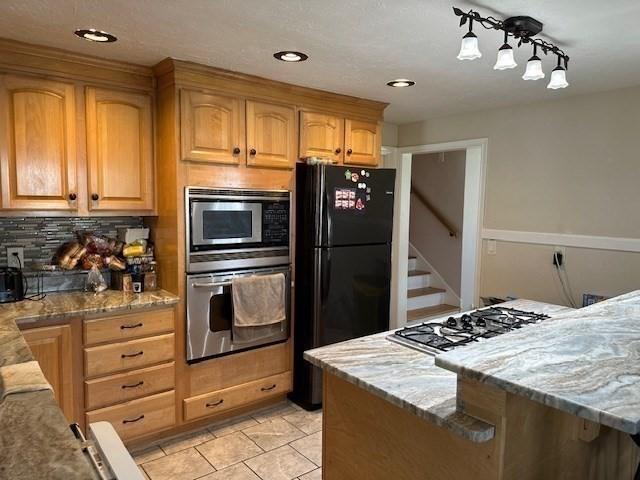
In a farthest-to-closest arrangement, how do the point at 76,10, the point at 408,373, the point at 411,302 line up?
1. the point at 411,302
2. the point at 76,10
3. the point at 408,373

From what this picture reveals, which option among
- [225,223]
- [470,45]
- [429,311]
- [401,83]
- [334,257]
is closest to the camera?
[470,45]

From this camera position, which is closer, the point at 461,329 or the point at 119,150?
the point at 461,329

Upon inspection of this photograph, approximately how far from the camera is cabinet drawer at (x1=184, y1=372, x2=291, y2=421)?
9.21 ft

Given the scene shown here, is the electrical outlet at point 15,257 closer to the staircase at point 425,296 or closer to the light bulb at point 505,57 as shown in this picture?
the light bulb at point 505,57

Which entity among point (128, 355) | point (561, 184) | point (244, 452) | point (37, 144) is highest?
point (37, 144)

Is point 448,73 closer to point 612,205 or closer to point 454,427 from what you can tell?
point 612,205

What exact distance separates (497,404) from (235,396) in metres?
2.13

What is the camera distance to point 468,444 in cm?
127

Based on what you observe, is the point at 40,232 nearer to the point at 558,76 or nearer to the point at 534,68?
the point at 534,68

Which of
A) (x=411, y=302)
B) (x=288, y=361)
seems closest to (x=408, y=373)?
(x=288, y=361)

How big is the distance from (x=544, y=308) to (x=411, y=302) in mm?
2909

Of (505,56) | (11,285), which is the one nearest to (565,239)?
(505,56)

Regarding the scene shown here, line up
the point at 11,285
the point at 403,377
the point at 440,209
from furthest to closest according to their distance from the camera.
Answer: the point at 440,209, the point at 11,285, the point at 403,377

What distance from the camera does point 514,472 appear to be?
4.05 ft
